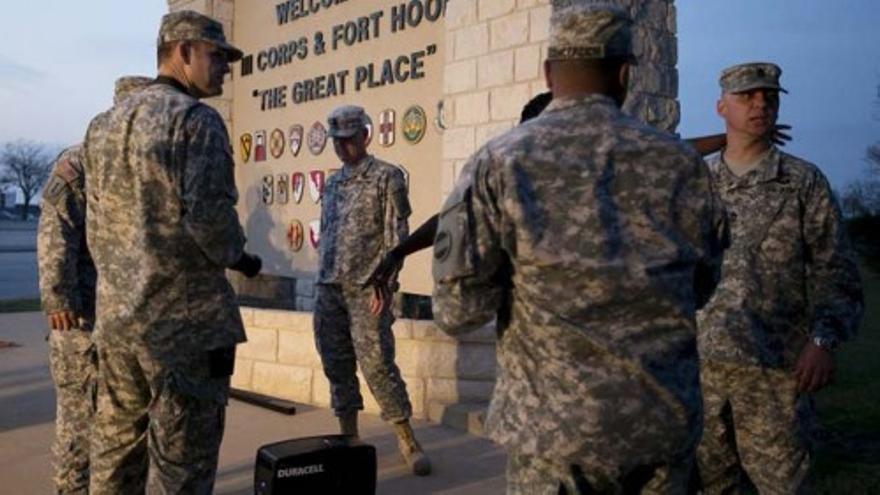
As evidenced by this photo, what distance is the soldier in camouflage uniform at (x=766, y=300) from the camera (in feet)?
9.45

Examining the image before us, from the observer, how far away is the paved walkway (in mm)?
4477

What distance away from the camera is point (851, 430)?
555cm

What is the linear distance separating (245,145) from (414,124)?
317cm

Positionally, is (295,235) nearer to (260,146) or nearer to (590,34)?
(260,146)

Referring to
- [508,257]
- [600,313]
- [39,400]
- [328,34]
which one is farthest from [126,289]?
[328,34]

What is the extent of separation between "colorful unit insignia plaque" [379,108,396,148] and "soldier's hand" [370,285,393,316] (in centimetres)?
330

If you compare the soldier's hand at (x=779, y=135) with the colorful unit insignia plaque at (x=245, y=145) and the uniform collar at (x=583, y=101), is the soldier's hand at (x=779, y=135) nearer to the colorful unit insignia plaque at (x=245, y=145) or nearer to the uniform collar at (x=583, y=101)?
the uniform collar at (x=583, y=101)

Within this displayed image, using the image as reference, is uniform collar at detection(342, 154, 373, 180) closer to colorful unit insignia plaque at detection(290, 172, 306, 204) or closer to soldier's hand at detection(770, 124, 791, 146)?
soldier's hand at detection(770, 124, 791, 146)

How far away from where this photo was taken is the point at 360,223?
4918 millimetres

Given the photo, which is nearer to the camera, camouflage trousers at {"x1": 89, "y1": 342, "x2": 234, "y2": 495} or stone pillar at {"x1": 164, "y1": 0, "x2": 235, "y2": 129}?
camouflage trousers at {"x1": 89, "y1": 342, "x2": 234, "y2": 495}

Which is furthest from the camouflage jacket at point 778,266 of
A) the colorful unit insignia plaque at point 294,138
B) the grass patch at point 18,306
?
the grass patch at point 18,306

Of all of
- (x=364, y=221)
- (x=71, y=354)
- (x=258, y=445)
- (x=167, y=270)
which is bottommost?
(x=258, y=445)

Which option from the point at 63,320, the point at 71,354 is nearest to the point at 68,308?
the point at 63,320

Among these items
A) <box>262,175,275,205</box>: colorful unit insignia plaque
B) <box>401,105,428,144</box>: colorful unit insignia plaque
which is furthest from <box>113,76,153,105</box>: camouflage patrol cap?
<box>262,175,275,205</box>: colorful unit insignia plaque
